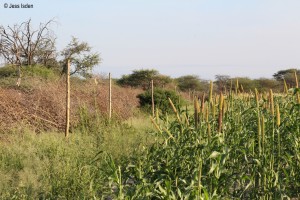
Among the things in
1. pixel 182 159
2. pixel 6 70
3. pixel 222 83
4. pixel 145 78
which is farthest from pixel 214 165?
pixel 145 78

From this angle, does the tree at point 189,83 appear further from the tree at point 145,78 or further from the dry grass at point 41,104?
the dry grass at point 41,104

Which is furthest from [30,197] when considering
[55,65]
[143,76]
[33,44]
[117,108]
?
[143,76]

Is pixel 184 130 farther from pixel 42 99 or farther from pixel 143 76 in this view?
pixel 143 76

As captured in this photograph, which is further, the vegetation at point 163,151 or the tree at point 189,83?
the tree at point 189,83

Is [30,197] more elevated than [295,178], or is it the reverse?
[295,178]

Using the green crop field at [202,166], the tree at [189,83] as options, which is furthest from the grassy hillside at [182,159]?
the tree at [189,83]

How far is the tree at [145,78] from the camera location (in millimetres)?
26469

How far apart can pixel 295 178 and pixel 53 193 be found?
8.05 feet

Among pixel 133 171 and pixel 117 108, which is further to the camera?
A: pixel 117 108

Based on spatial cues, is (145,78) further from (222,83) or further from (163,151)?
(163,151)

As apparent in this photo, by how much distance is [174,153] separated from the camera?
344 centimetres

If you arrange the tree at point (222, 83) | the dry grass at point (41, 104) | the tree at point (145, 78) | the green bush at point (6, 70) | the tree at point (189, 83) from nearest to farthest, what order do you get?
the tree at point (222, 83) → the dry grass at point (41, 104) → the green bush at point (6, 70) → the tree at point (145, 78) → the tree at point (189, 83)

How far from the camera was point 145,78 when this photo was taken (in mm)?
27047

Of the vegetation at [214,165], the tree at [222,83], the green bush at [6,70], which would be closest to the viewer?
the vegetation at [214,165]
